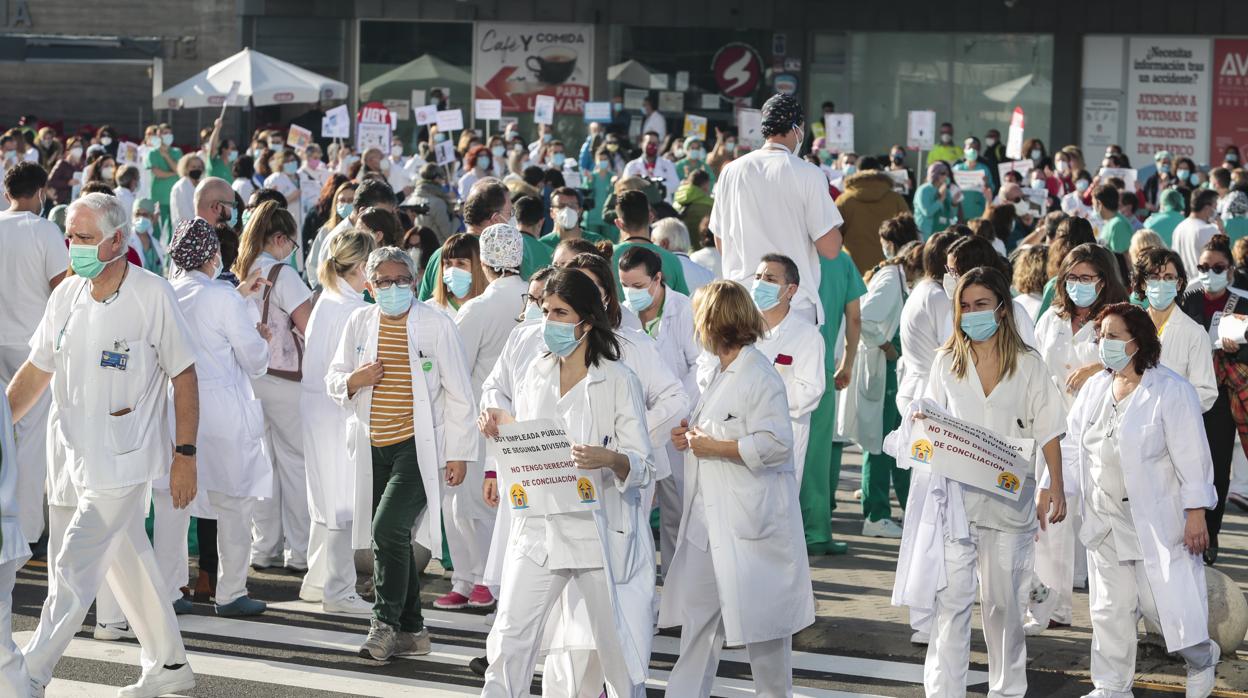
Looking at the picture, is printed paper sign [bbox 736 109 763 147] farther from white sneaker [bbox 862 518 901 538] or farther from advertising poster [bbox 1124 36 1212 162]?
white sneaker [bbox 862 518 901 538]

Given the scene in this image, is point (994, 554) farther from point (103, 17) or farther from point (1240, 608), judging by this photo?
point (103, 17)

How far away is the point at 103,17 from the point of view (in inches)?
1606

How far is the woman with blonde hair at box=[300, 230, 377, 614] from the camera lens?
9164 millimetres

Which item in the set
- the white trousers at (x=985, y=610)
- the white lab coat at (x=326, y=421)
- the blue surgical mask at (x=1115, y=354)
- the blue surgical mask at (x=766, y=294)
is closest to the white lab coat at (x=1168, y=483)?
the blue surgical mask at (x=1115, y=354)

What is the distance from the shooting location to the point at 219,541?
914 cm

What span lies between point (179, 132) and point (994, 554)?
3524 centimetres

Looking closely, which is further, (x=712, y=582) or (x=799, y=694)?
(x=799, y=694)

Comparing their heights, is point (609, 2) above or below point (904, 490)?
above

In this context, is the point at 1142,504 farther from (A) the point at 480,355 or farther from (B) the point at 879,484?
(B) the point at 879,484

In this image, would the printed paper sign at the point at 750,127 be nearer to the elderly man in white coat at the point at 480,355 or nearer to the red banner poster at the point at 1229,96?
the red banner poster at the point at 1229,96

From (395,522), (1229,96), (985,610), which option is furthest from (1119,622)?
(1229,96)

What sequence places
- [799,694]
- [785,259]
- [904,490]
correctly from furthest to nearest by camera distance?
[904,490], [785,259], [799,694]

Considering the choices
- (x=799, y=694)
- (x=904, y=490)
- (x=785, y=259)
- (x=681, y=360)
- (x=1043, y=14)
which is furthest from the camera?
(x=1043, y=14)

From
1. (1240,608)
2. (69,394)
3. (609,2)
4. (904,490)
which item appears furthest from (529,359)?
(609,2)
